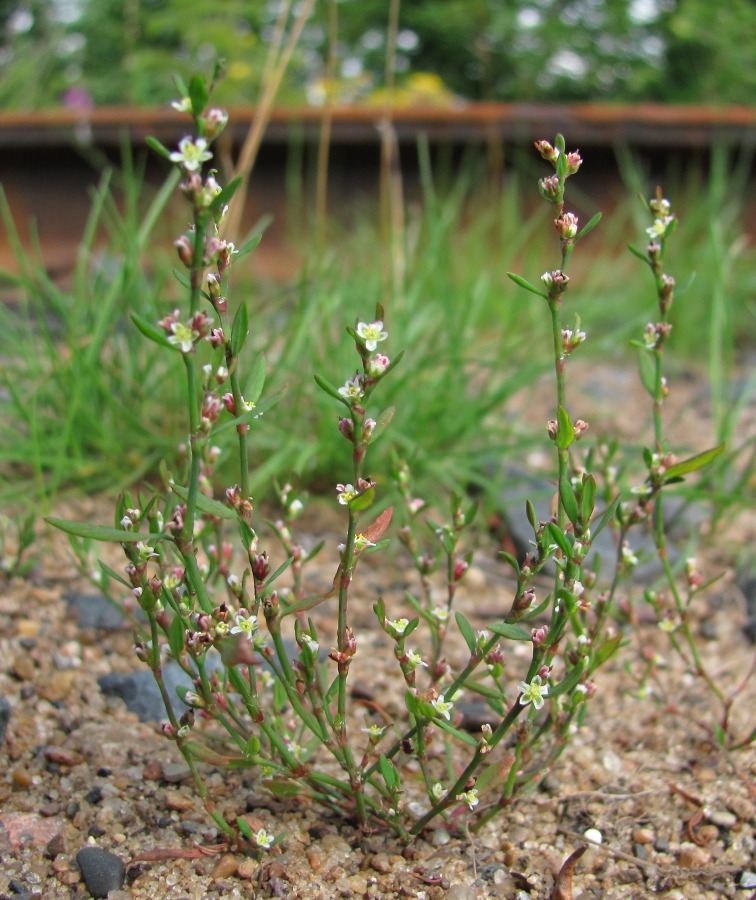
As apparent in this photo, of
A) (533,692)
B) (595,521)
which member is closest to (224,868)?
(533,692)

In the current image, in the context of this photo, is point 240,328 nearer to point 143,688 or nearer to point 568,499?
point 568,499

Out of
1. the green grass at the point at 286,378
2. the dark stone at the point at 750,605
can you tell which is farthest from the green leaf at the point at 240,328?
the dark stone at the point at 750,605

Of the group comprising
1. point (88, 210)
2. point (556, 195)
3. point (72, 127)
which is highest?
point (556, 195)

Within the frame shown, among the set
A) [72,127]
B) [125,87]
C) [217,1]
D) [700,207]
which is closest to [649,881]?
[700,207]

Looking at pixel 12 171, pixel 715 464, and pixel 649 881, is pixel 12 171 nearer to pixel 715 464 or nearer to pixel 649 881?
pixel 715 464

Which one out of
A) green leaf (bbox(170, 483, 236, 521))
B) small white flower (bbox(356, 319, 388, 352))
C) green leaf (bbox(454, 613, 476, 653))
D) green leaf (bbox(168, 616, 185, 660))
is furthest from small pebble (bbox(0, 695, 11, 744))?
small white flower (bbox(356, 319, 388, 352))

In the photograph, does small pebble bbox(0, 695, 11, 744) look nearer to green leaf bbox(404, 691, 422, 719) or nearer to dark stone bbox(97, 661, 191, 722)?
dark stone bbox(97, 661, 191, 722)

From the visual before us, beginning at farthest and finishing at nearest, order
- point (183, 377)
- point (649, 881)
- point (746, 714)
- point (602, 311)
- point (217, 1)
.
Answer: point (217, 1) < point (602, 311) < point (183, 377) < point (746, 714) < point (649, 881)
